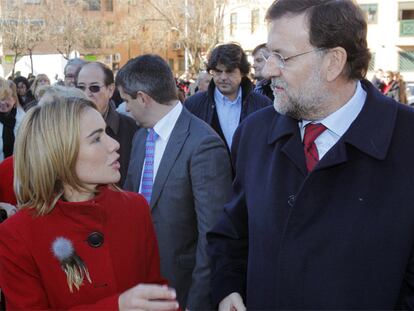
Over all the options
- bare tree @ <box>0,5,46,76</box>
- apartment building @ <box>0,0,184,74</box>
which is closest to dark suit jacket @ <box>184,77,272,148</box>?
bare tree @ <box>0,5,46,76</box>

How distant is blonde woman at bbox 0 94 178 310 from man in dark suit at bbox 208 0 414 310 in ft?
1.49

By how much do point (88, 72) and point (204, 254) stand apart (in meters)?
2.68

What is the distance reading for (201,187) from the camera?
280cm

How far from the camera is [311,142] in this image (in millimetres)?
2080

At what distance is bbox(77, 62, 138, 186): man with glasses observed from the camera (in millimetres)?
4340

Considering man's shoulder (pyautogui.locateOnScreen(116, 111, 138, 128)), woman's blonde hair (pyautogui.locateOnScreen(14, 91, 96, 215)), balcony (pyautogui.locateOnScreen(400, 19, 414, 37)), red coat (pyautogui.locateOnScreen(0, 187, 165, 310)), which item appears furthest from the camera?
balcony (pyautogui.locateOnScreen(400, 19, 414, 37))

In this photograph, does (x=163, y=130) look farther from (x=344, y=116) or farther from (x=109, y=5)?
(x=109, y=5)

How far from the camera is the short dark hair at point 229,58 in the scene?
549 cm

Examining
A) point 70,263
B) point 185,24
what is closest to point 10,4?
point 185,24

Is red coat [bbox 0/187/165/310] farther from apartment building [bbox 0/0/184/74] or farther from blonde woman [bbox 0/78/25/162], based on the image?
apartment building [bbox 0/0/184/74]

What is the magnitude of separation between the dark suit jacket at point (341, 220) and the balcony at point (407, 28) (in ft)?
123

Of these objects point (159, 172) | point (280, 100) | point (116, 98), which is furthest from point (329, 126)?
point (116, 98)

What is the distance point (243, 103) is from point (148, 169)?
254 cm

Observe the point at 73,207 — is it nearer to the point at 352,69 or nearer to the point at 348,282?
the point at 348,282
